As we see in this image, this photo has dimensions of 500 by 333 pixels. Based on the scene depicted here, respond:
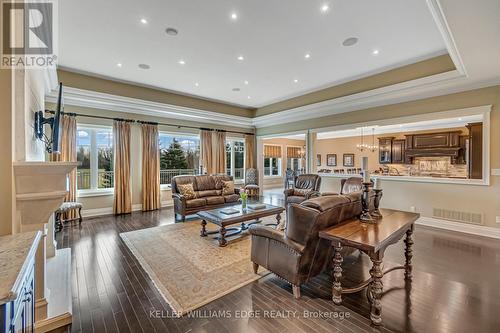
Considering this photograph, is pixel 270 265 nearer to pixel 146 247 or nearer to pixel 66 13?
pixel 146 247

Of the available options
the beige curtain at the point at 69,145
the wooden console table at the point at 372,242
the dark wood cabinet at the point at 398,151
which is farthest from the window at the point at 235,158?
the wooden console table at the point at 372,242

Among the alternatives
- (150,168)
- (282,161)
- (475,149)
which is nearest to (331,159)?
(282,161)

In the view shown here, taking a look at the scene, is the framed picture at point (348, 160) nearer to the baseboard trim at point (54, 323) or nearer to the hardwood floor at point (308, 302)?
the hardwood floor at point (308, 302)

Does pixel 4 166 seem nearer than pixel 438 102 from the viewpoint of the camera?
Yes

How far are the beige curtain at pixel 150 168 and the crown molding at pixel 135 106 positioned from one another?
21.5 inches

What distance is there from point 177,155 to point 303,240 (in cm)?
643

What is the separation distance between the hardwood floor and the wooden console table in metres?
0.15

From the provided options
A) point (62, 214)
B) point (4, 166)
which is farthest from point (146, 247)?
point (62, 214)

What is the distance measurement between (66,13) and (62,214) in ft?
14.3

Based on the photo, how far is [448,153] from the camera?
7953 millimetres

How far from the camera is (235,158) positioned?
944cm

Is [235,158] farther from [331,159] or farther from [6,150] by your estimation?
[6,150]

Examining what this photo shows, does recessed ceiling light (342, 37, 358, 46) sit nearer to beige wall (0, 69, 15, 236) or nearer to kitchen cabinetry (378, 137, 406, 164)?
beige wall (0, 69, 15, 236)

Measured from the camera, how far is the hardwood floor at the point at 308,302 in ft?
6.55
